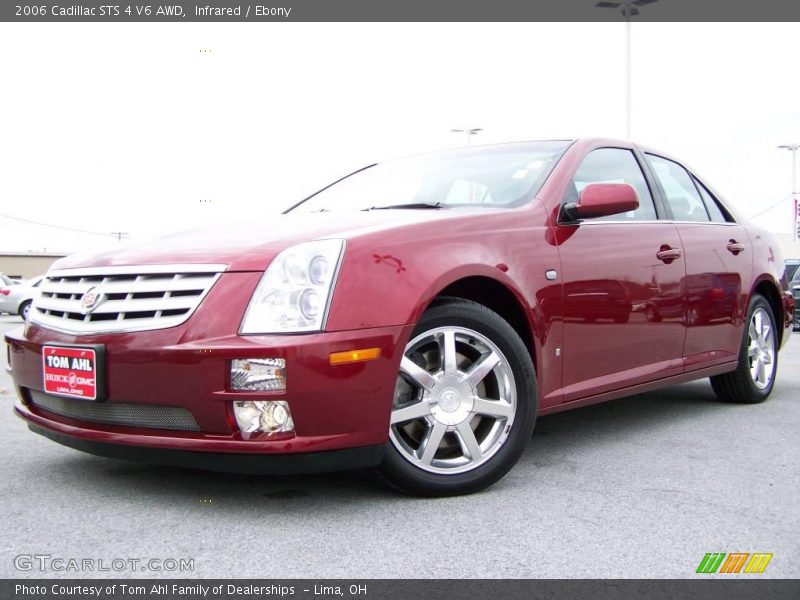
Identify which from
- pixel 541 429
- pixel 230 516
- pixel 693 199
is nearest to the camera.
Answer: pixel 230 516

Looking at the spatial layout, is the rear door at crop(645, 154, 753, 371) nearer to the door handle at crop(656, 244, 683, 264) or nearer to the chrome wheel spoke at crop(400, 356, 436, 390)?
the door handle at crop(656, 244, 683, 264)

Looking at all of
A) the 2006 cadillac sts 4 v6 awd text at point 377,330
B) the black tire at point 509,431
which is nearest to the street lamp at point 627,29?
the 2006 cadillac sts 4 v6 awd text at point 377,330

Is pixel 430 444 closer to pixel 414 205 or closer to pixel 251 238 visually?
pixel 251 238

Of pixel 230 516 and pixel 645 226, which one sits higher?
pixel 645 226

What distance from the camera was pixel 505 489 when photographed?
10.7ft

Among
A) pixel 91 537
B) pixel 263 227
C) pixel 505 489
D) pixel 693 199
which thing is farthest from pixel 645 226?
pixel 91 537

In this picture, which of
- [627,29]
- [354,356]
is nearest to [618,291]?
[354,356]

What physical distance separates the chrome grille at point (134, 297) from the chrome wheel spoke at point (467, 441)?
3.45 ft

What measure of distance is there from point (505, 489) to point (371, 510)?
0.60 meters

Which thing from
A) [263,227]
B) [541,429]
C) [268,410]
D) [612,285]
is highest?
[263,227]

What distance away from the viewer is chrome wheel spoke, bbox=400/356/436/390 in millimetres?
3004

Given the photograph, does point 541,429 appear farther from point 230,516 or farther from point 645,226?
point 230,516

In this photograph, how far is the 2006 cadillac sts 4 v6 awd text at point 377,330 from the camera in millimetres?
2750

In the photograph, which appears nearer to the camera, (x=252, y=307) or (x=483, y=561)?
(x=483, y=561)
